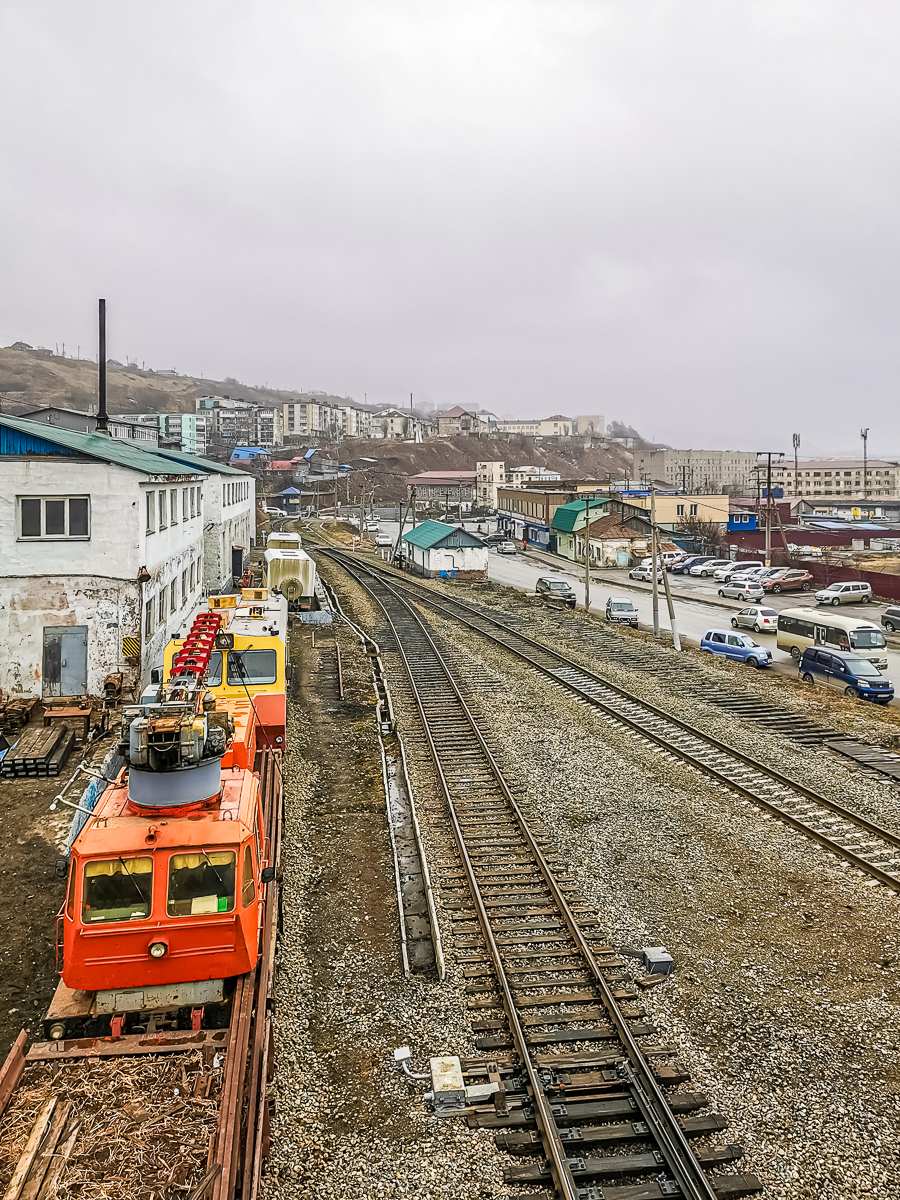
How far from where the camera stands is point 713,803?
14.1m

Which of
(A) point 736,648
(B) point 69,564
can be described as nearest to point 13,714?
(B) point 69,564

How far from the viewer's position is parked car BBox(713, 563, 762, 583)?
54.0m

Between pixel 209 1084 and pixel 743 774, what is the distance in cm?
1168

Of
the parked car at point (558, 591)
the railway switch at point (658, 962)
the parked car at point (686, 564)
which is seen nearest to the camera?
the railway switch at point (658, 962)

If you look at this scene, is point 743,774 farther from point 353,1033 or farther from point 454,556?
point 454,556

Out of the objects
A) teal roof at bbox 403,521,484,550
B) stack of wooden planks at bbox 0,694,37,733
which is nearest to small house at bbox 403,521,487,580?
teal roof at bbox 403,521,484,550

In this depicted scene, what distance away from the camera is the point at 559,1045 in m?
8.13

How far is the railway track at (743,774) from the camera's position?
486 inches

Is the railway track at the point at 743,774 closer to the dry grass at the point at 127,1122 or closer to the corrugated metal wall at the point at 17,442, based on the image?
the dry grass at the point at 127,1122

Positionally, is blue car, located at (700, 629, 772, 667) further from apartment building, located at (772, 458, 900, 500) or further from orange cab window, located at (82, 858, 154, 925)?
apartment building, located at (772, 458, 900, 500)

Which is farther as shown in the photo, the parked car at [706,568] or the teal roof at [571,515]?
the teal roof at [571,515]

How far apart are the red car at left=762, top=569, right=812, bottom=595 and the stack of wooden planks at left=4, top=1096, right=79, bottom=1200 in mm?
A: 48184

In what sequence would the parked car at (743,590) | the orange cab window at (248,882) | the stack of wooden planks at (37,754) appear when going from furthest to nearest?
1. the parked car at (743,590)
2. the stack of wooden planks at (37,754)
3. the orange cab window at (248,882)

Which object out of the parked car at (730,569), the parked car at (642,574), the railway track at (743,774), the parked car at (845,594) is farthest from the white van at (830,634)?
the parked car at (730,569)
